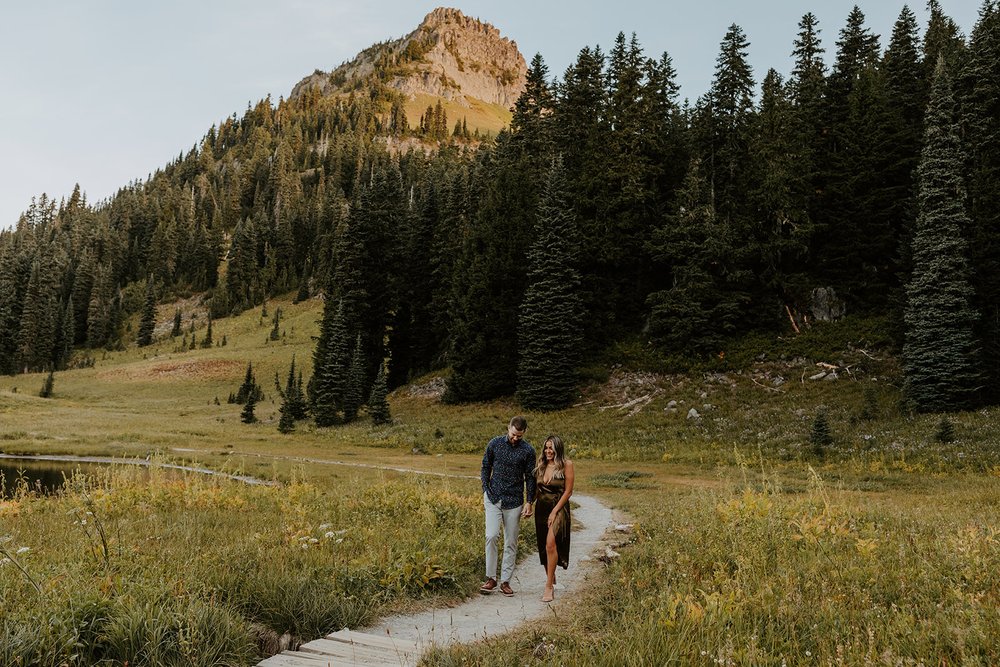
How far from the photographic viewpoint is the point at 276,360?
88.2 m

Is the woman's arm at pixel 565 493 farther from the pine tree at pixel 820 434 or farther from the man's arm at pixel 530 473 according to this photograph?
the pine tree at pixel 820 434

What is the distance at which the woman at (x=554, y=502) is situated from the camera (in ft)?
28.5

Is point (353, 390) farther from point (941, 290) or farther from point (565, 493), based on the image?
point (565, 493)

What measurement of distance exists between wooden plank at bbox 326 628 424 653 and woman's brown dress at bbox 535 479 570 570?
315 cm

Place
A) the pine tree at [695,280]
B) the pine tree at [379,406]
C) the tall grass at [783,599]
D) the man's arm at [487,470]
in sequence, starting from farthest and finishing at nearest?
the pine tree at [379,406]
the pine tree at [695,280]
the man's arm at [487,470]
the tall grass at [783,599]

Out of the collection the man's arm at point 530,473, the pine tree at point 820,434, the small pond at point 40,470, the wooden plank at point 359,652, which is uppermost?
the man's arm at point 530,473

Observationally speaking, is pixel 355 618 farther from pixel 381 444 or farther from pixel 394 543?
pixel 381 444

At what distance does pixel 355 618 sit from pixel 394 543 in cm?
275

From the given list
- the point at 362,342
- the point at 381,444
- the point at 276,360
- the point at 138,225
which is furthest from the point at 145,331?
the point at 381,444

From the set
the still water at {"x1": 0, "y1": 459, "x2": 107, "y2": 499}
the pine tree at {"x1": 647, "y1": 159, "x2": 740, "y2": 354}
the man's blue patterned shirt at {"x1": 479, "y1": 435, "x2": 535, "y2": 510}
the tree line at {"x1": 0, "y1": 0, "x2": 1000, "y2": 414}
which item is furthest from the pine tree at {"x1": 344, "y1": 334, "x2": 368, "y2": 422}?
the man's blue patterned shirt at {"x1": 479, "y1": 435, "x2": 535, "y2": 510}

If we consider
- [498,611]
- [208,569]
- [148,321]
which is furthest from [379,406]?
[148,321]

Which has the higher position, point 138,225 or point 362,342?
point 138,225

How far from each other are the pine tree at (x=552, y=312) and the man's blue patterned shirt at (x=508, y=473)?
103 feet

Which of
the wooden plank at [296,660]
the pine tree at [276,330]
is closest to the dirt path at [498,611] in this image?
the wooden plank at [296,660]
